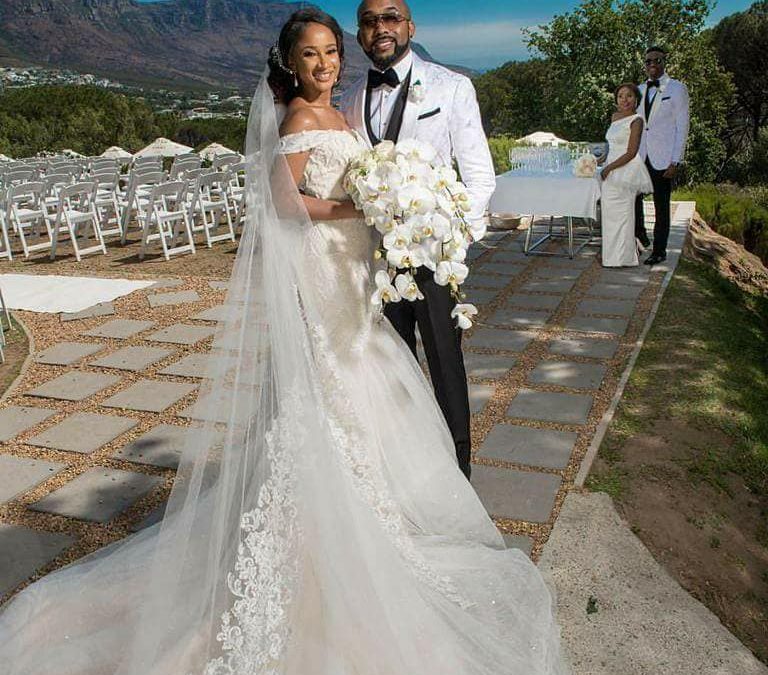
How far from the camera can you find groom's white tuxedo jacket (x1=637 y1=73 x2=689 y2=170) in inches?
292

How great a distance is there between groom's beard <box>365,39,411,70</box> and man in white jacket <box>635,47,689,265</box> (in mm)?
5241

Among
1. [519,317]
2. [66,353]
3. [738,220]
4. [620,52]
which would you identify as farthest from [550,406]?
[620,52]

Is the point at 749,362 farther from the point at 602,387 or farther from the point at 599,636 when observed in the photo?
the point at 599,636

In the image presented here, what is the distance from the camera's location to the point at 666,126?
7.47 meters

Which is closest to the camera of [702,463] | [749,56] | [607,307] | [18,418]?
[702,463]

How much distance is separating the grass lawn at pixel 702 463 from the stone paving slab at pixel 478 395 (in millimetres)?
731

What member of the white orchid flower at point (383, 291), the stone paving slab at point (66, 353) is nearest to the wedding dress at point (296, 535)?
the white orchid flower at point (383, 291)

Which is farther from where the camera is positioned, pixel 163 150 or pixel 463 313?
pixel 163 150

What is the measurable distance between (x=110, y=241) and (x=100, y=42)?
4015 inches

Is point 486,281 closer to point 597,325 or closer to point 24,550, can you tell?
point 597,325

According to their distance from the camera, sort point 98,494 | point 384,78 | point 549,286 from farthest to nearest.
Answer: point 549,286
point 98,494
point 384,78

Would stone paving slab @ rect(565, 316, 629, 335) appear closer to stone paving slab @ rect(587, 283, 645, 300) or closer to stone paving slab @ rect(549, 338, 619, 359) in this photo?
stone paving slab @ rect(549, 338, 619, 359)

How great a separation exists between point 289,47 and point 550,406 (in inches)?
103

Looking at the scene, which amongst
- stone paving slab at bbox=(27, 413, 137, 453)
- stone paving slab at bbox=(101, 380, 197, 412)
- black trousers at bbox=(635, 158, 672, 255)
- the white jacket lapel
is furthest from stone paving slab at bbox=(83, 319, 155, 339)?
black trousers at bbox=(635, 158, 672, 255)
